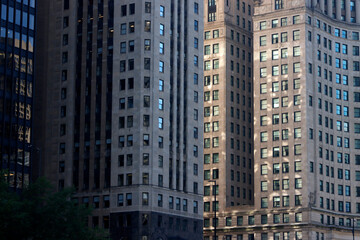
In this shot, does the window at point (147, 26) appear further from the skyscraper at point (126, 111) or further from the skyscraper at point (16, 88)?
the skyscraper at point (16, 88)

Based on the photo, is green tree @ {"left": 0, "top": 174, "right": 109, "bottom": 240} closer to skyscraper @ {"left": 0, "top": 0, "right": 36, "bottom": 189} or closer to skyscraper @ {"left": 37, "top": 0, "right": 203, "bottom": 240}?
skyscraper @ {"left": 0, "top": 0, "right": 36, "bottom": 189}

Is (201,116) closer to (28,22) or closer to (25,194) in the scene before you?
(28,22)

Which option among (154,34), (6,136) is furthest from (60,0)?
(6,136)

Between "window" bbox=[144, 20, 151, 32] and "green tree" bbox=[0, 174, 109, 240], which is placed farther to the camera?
"window" bbox=[144, 20, 151, 32]

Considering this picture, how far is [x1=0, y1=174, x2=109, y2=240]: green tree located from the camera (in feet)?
320

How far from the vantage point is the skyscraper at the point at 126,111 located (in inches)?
6235

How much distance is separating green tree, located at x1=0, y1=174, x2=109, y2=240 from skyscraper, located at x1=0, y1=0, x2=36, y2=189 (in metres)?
32.1

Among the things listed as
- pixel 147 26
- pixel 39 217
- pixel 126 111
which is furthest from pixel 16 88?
pixel 39 217

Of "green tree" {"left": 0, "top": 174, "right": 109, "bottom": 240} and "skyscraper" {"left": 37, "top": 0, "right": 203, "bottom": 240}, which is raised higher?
"skyscraper" {"left": 37, "top": 0, "right": 203, "bottom": 240}

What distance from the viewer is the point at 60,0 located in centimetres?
17200

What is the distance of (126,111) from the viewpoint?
16100 cm

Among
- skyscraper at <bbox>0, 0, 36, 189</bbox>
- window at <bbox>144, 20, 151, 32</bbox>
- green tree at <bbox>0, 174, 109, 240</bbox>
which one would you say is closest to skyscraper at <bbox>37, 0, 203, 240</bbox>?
window at <bbox>144, 20, 151, 32</bbox>

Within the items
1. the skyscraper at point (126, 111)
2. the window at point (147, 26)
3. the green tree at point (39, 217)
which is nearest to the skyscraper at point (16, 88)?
the skyscraper at point (126, 111)

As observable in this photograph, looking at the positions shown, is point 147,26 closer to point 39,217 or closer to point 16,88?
point 16,88
